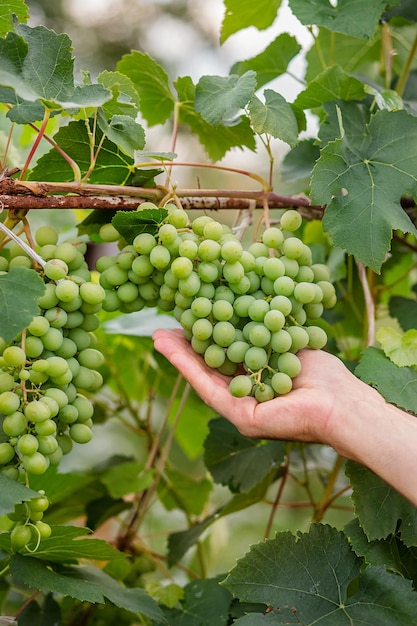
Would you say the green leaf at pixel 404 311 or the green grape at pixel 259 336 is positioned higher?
the green grape at pixel 259 336

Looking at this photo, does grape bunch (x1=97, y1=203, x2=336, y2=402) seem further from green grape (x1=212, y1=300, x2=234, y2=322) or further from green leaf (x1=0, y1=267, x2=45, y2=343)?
green leaf (x1=0, y1=267, x2=45, y2=343)

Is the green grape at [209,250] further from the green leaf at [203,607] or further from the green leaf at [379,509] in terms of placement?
the green leaf at [203,607]

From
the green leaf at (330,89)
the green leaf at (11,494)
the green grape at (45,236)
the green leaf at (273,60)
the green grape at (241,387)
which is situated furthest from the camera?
the green leaf at (273,60)

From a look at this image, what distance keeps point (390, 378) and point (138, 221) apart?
423 millimetres

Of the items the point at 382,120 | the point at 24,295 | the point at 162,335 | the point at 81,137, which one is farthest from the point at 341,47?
the point at 24,295

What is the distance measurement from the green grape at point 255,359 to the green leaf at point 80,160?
354 mm

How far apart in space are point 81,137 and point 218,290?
1.01 ft

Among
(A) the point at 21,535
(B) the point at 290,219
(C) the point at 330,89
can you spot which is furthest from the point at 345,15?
(A) the point at 21,535

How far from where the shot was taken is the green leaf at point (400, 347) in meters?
1.01

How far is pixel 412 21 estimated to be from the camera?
130 centimetres

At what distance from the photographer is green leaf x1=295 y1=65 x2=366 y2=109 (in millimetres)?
1109

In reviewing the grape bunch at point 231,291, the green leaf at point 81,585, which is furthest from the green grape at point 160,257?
the green leaf at point 81,585

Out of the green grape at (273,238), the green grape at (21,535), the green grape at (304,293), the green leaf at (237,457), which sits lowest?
the green leaf at (237,457)

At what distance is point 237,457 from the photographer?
4.30ft
